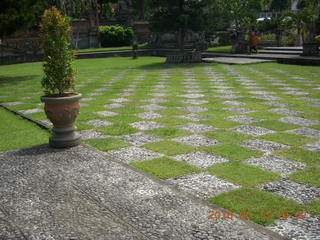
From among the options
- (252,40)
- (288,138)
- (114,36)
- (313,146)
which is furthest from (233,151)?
(114,36)

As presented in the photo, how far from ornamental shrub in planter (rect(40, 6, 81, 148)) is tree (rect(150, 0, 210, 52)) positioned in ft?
50.5

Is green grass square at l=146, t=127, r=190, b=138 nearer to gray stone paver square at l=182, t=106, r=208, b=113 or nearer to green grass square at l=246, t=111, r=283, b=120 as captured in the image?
gray stone paver square at l=182, t=106, r=208, b=113

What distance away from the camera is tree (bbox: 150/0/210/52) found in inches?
827

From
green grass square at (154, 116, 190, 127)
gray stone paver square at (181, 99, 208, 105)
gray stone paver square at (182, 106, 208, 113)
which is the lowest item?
green grass square at (154, 116, 190, 127)

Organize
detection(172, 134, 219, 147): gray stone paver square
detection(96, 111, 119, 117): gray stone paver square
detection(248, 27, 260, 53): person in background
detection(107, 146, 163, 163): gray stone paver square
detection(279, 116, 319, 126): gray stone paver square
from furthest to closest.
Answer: detection(248, 27, 260, 53): person in background
detection(96, 111, 119, 117): gray stone paver square
detection(279, 116, 319, 126): gray stone paver square
detection(172, 134, 219, 147): gray stone paver square
detection(107, 146, 163, 163): gray stone paver square

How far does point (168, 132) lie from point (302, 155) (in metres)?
2.32

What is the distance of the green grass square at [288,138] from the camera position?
5.66m

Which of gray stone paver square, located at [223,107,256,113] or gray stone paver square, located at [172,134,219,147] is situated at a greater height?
gray stone paver square, located at [223,107,256,113]

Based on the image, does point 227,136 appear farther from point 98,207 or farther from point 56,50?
point 56,50

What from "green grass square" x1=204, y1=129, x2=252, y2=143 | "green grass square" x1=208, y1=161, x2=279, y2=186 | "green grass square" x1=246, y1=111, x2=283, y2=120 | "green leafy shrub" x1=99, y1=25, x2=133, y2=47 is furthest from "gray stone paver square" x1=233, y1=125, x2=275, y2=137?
"green leafy shrub" x1=99, y1=25, x2=133, y2=47

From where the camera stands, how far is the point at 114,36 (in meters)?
36.3

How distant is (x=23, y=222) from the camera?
3.57 m

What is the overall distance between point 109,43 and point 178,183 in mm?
33682

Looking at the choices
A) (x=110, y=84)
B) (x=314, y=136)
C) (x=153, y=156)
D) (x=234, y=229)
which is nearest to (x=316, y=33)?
(x=110, y=84)
